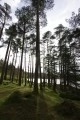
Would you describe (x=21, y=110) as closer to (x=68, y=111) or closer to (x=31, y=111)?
(x=31, y=111)

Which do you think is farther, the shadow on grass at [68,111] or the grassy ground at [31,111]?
the shadow on grass at [68,111]

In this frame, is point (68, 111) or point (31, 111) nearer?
point (31, 111)

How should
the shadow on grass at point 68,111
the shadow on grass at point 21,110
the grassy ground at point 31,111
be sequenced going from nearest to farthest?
1. the shadow on grass at point 21,110
2. the grassy ground at point 31,111
3. the shadow on grass at point 68,111

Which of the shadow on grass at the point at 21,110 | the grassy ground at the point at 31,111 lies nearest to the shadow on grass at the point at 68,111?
the grassy ground at the point at 31,111

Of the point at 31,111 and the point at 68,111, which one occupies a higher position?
the point at 31,111

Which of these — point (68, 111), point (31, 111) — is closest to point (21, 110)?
point (31, 111)

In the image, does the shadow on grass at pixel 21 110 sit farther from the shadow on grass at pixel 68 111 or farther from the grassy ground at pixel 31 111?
the shadow on grass at pixel 68 111

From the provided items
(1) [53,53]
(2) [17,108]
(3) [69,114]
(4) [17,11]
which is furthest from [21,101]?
(1) [53,53]

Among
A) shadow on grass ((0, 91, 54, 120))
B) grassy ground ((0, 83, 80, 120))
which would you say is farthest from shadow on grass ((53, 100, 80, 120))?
shadow on grass ((0, 91, 54, 120))

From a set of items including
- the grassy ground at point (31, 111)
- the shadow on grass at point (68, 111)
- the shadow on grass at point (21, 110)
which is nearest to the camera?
the shadow on grass at point (21, 110)

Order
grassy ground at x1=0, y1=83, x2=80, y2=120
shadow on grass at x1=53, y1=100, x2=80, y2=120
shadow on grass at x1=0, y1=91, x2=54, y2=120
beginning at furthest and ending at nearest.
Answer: shadow on grass at x1=53, y1=100, x2=80, y2=120 → grassy ground at x1=0, y1=83, x2=80, y2=120 → shadow on grass at x1=0, y1=91, x2=54, y2=120

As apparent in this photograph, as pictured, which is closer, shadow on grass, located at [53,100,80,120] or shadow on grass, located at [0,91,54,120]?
shadow on grass, located at [0,91,54,120]

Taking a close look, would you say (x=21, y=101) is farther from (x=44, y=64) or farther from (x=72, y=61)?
(x=44, y=64)

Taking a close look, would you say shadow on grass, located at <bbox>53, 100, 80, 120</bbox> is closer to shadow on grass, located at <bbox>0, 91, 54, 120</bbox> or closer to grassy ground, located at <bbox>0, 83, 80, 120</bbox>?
grassy ground, located at <bbox>0, 83, 80, 120</bbox>
